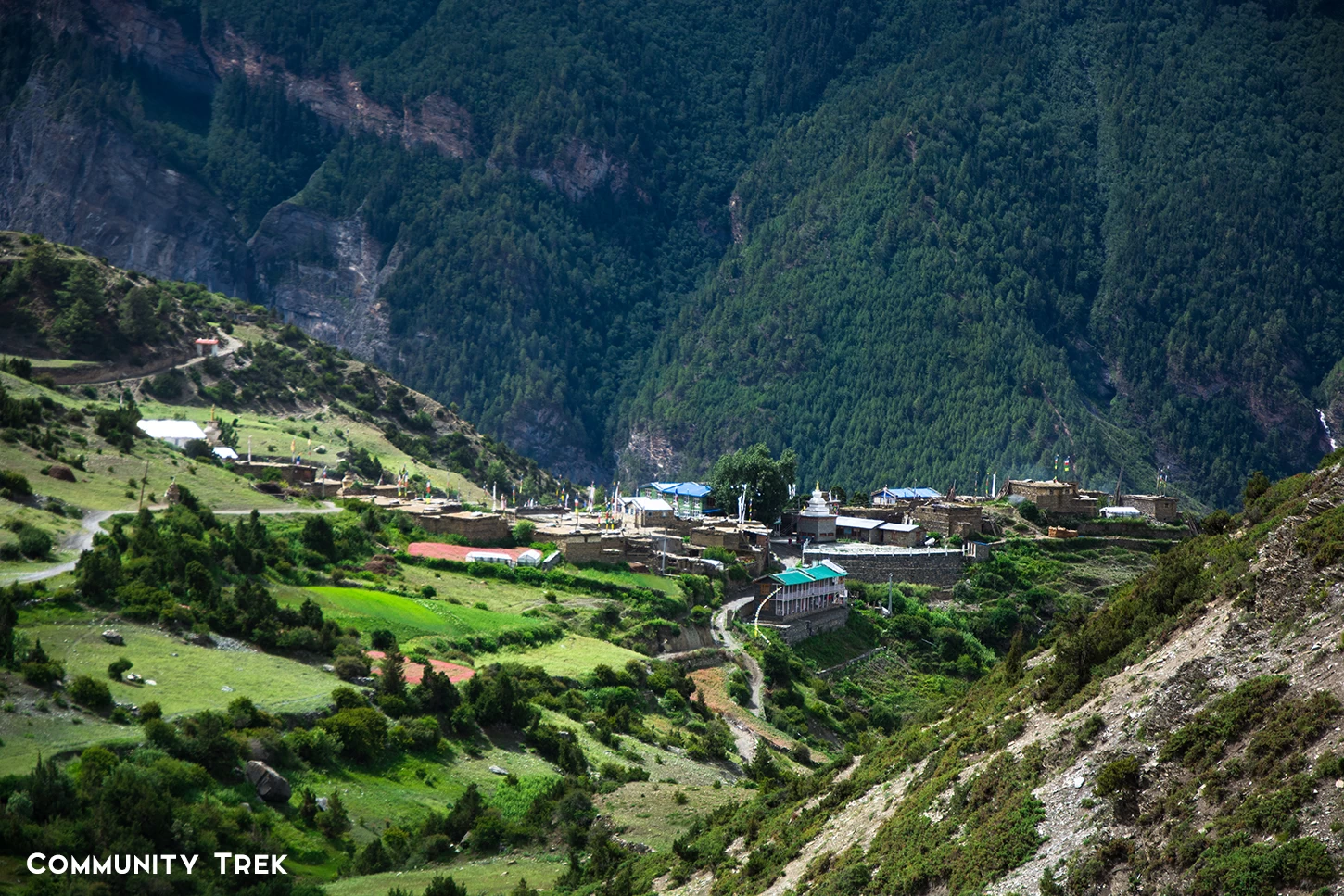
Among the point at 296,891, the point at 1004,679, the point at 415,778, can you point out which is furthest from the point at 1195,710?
the point at 415,778

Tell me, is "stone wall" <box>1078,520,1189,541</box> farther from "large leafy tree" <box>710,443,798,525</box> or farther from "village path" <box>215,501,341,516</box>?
"village path" <box>215,501,341,516</box>

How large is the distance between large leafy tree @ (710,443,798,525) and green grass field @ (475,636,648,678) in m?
36.2

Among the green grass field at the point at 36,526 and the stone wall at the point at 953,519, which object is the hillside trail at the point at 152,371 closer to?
the green grass field at the point at 36,526

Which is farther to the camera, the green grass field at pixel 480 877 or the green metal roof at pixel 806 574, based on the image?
the green metal roof at pixel 806 574

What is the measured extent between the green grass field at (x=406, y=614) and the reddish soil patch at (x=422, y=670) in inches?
117

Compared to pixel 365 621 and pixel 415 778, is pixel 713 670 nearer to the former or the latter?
pixel 365 621

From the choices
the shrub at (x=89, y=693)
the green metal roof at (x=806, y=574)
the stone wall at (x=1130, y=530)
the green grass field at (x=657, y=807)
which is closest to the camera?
the shrub at (x=89, y=693)

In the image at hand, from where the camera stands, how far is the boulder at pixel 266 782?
50188mm

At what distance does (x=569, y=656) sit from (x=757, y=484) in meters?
41.4

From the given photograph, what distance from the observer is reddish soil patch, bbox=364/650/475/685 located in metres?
62.6

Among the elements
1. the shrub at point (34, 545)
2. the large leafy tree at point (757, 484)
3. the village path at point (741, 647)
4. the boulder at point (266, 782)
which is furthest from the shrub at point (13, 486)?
the large leafy tree at point (757, 484)

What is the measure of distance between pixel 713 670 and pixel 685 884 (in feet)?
123

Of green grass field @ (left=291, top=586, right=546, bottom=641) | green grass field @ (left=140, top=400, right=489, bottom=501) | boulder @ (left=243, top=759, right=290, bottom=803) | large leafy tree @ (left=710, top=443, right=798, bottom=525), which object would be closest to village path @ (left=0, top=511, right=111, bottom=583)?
green grass field @ (left=291, top=586, right=546, bottom=641)

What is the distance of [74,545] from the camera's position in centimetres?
6831
